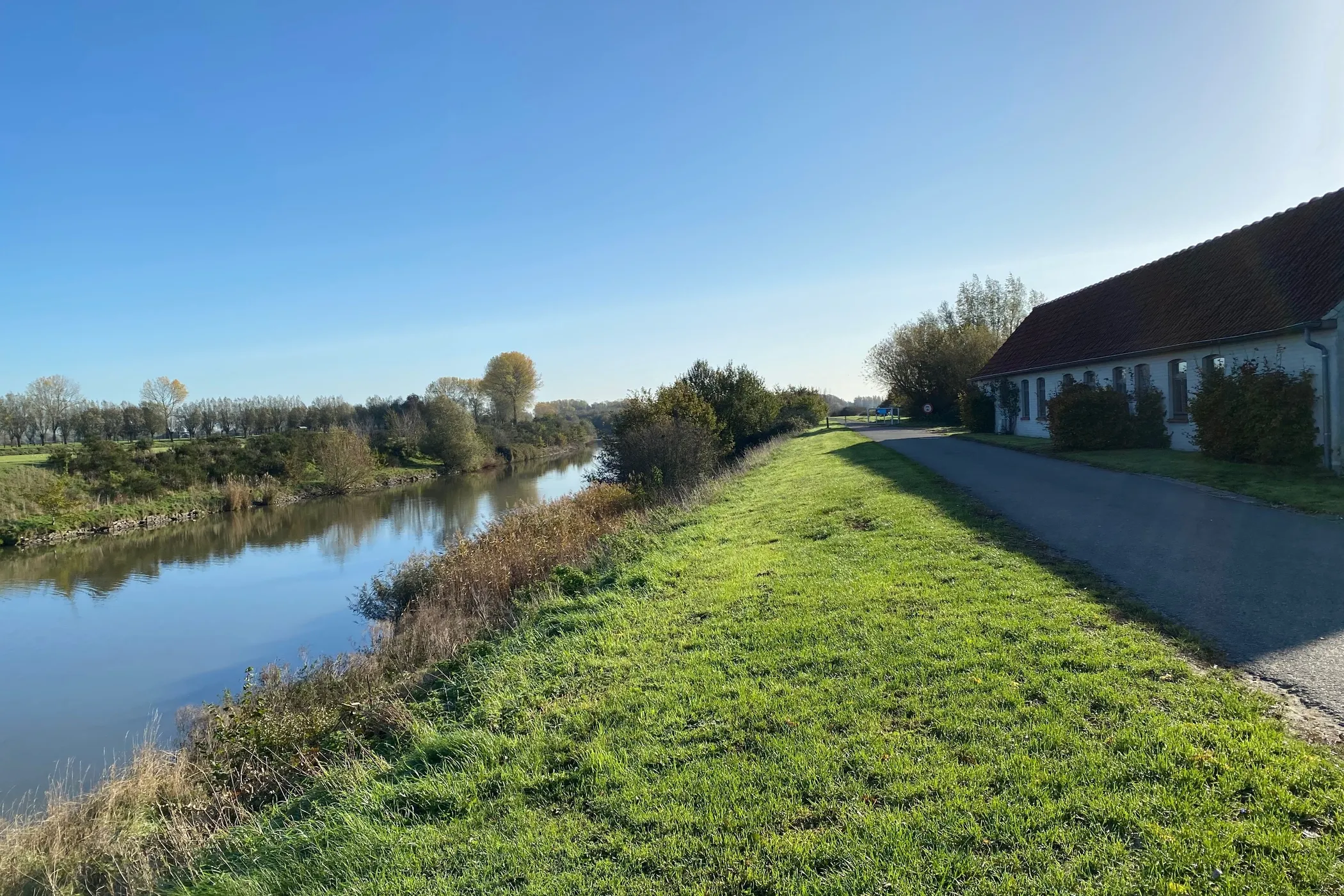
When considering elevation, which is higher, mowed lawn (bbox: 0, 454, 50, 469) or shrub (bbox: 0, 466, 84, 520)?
mowed lawn (bbox: 0, 454, 50, 469)

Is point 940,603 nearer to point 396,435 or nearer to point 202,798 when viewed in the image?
point 202,798

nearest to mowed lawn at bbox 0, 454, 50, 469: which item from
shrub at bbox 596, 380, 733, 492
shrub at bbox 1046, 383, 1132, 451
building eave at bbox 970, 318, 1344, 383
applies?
shrub at bbox 596, 380, 733, 492

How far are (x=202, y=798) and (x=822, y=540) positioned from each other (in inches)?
285

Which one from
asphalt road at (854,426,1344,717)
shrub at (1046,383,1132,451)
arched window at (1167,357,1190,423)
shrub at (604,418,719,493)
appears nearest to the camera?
asphalt road at (854,426,1344,717)

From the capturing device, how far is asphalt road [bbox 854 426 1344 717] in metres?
4.68

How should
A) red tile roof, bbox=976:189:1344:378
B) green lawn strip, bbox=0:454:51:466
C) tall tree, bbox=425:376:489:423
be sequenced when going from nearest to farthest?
red tile roof, bbox=976:189:1344:378 < green lawn strip, bbox=0:454:51:466 < tall tree, bbox=425:376:489:423

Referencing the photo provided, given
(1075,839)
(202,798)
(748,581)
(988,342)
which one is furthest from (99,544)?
(988,342)

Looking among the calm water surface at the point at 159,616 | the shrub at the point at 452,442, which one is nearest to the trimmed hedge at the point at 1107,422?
the calm water surface at the point at 159,616

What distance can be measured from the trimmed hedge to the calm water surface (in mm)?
18741

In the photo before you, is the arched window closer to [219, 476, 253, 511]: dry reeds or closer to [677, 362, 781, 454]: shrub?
[677, 362, 781, 454]: shrub

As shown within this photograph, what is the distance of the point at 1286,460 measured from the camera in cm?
1357

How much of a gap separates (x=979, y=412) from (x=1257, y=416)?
16.8 m

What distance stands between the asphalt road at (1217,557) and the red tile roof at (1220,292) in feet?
19.1

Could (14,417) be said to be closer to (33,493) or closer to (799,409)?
(33,493)
